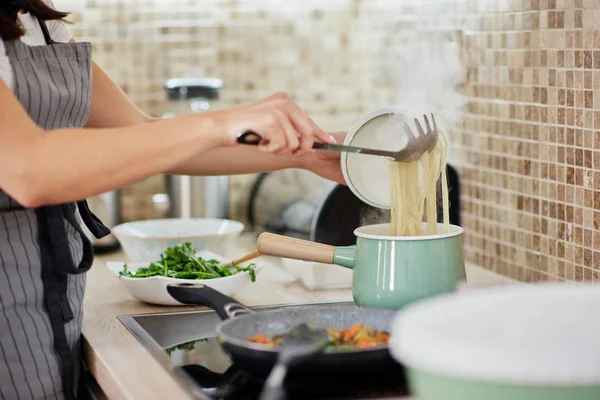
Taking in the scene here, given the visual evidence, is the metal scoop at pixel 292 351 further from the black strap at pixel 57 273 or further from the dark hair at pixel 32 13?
the dark hair at pixel 32 13

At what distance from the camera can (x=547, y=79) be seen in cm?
192

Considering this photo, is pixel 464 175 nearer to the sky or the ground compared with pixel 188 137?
nearer to the ground

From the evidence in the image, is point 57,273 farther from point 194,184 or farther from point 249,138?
point 194,184

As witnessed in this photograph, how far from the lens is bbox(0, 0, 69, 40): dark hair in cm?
140

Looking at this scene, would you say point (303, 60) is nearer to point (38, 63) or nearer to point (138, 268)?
point (138, 268)

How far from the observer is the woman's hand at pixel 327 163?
174 cm

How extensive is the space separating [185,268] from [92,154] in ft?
2.23

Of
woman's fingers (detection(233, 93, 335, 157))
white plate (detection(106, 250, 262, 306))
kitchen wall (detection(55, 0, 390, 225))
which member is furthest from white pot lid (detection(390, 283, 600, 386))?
kitchen wall (detection(55, 0, 390, 225))

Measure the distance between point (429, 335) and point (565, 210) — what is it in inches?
43.0

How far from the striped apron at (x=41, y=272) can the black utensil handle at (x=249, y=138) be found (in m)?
0.38

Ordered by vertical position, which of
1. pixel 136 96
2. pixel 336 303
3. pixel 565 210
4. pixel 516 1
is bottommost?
pixel 336 303

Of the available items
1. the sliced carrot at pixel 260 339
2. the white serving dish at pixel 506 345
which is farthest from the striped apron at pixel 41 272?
the white serving dish at pixel 506 345

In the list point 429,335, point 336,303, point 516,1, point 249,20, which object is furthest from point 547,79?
point 249,20

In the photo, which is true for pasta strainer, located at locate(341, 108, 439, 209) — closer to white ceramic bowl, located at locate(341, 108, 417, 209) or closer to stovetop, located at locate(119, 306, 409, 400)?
white ceramic bowl, located at locate(341, 108, 417, 209)
